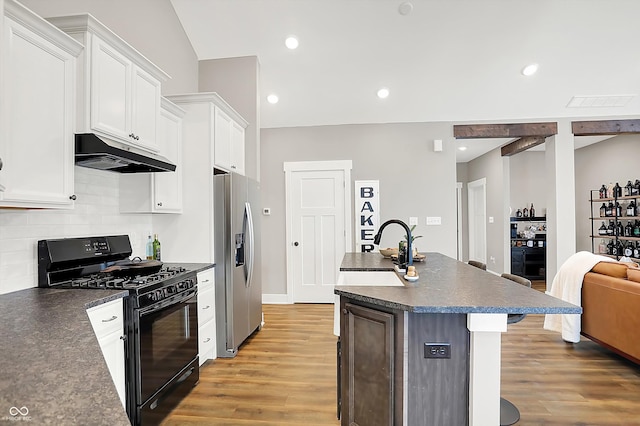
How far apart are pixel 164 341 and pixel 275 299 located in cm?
300

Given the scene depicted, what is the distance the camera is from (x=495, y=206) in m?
6.70

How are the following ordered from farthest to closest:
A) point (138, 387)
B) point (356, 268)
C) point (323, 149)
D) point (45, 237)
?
point (323, 149), point (356, 268), point (45, 237), point (138, 387)

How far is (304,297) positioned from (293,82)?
9.97 feet

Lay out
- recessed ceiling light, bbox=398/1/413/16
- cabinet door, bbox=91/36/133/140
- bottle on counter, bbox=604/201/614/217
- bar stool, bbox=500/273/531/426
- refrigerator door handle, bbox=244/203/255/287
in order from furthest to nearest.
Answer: bottle on counter, bbox=604/201/614/217, refrigerator door handle, bbox=244/203/255/287, recessed ceiling light, bbox=398/1/413/16, bar stool, bbox=500/273/531/426, cabinet door, bbox=91/36/133/140

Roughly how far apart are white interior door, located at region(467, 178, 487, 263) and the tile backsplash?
260 inches

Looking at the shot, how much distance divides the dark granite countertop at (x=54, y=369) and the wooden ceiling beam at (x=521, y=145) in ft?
19.0

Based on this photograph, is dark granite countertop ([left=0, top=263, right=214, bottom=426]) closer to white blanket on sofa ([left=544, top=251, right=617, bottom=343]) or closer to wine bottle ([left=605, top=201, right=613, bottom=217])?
white blanket on sofa ([left=544, top=251, right=617, bottom=343])

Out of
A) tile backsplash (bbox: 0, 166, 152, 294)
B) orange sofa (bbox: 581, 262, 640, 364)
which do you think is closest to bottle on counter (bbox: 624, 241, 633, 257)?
orange sofa (bbox: 581, 262, 640, 364)

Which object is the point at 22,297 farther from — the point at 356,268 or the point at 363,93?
the point at 363,93

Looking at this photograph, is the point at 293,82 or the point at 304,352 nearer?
the point at 304,352

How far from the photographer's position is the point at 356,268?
251 centimetres

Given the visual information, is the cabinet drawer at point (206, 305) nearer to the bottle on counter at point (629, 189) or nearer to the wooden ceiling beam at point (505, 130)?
the wooden ceiling beam at point (505, 130)

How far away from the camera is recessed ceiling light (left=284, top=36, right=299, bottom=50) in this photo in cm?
370

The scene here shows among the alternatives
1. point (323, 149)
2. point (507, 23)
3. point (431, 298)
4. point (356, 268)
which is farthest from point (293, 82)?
point (431, 298)
